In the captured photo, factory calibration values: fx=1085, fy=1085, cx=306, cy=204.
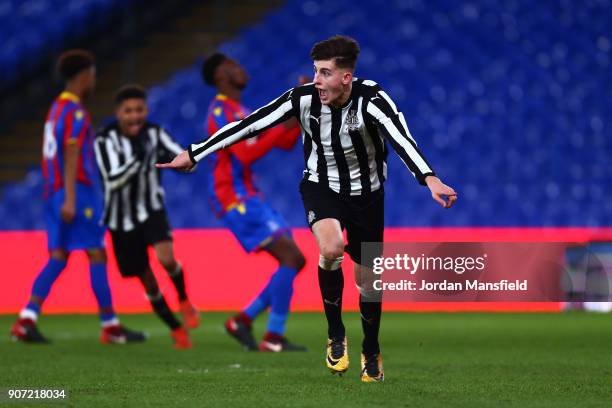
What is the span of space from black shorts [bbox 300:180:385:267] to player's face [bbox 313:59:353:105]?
480 mm

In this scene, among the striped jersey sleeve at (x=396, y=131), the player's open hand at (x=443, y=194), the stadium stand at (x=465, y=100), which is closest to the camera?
the player's open hand at (x=443, y=194)

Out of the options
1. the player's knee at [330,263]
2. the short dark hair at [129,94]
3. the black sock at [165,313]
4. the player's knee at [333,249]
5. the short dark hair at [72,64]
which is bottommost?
the player's knee at [330,263]

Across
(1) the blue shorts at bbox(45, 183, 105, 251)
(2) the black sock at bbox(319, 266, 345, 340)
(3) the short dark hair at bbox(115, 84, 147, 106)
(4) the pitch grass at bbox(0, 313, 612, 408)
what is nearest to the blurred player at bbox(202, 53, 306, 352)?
(4) the pitch grass at bbox(0, 313, 612, 408)

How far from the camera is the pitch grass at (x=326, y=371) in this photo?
472 centimetres

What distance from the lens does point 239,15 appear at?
1603 cm

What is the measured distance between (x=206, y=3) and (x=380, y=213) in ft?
39.0

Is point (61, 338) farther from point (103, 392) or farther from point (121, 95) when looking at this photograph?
point (103, 392)

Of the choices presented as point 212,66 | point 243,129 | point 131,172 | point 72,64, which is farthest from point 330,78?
point 72,64

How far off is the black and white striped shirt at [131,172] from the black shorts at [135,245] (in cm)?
4

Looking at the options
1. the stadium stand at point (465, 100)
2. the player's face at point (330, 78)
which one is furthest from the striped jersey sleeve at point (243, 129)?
the stadium stand at point (465, 100)

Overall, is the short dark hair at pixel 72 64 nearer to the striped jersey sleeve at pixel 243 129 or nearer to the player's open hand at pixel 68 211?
the player's open hand at pixel 68 211

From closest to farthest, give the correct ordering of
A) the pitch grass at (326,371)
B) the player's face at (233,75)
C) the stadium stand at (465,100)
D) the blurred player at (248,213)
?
1. the pitch grass at (326,371)
2. the blurred player at (248,213)
3. the player's face at (233,75)
4. the stadium stand at (465,100)

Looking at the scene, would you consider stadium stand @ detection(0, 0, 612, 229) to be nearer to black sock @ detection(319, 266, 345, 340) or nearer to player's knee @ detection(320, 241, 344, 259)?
black sock @ detection(319, 266, 345, 340)

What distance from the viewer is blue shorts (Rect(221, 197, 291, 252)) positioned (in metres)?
7.55
